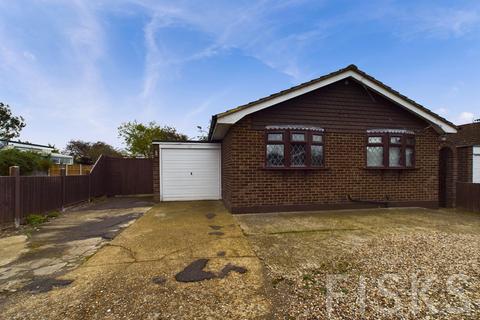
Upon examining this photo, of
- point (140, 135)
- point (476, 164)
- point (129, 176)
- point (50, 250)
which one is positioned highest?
point (140, 135)

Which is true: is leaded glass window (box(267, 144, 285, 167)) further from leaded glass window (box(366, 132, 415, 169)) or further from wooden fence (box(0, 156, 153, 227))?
wooden fence (box(0, 156, 153, 227))

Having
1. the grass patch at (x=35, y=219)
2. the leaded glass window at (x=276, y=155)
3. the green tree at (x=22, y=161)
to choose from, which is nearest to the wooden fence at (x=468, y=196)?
the leaded glass window at (x=276, y=155)

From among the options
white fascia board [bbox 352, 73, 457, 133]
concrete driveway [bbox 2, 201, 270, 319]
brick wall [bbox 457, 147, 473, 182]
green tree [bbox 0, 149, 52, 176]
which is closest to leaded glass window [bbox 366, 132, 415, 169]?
white fascia board [bbox 352, 73, 457, 133]

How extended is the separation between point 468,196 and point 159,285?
1034cm

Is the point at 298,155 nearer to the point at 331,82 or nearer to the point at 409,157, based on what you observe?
the point at 331,82

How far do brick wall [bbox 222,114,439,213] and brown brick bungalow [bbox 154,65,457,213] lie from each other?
0.03m

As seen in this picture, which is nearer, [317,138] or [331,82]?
[331,82]

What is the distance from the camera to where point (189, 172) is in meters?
10.2

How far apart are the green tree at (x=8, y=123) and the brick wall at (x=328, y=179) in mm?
29021

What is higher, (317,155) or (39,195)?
(317,155)

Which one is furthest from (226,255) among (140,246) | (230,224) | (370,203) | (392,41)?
(392,41)

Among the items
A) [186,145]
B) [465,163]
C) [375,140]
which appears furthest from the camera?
[186,145]

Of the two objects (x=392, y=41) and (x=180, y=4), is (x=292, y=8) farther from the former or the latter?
(x=392, y=41)

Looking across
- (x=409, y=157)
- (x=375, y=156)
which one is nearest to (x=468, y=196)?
(x=409, y=157)
